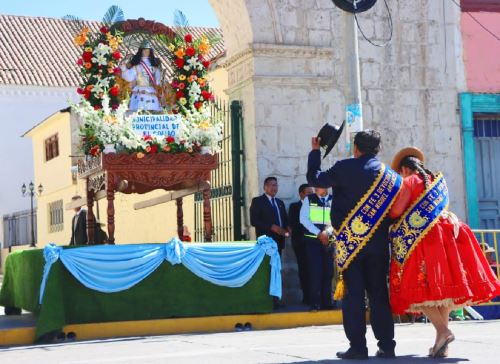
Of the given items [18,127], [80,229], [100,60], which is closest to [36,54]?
[18,127]

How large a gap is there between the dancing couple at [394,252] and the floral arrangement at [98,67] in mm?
4839

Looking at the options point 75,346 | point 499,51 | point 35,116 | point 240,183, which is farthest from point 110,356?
point 35,116

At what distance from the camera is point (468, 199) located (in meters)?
14.7

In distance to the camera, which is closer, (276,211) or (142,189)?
(276,211)

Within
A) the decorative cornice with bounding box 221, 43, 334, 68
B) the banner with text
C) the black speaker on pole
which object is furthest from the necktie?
the black speaker on pole

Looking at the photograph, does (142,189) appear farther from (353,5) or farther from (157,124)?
(353,5)

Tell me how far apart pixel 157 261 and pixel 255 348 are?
2547 millimetres

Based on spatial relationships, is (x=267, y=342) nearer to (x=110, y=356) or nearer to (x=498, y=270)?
(x=110, y=356)

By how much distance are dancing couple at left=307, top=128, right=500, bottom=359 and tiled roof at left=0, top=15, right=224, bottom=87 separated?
34.7 m

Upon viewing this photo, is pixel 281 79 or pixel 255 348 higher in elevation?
pixel 281 79

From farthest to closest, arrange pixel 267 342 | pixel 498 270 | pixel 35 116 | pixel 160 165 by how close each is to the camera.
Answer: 1. pixel 35 116
2. pixel 498 270
3. pixel 160 165
4. pixel 267 342

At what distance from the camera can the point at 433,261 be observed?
759 centimetres

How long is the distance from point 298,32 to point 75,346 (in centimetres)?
612

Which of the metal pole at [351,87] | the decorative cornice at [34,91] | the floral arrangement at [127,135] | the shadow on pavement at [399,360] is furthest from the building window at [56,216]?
the shadow on pavement at [399,360]
